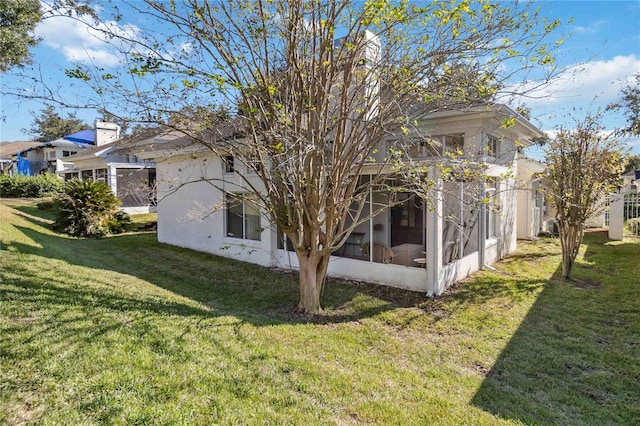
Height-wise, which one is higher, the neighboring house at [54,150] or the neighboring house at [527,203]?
the neighboring house at [54,150]

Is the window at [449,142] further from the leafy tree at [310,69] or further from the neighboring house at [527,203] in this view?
the neighboring house at [527,203]

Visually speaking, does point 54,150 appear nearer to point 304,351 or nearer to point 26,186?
point 26,186

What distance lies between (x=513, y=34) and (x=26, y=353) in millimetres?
8323

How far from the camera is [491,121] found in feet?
32.5

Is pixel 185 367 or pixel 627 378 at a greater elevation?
pixel 185 367

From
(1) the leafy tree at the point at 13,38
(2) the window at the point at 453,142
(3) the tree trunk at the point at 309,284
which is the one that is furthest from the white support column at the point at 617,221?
(1) the leafy tree at the point at 13,38

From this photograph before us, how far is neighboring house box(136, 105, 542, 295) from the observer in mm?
8828

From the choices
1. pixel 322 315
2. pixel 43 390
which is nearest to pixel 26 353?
pixel 43 390

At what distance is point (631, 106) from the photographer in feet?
52.1

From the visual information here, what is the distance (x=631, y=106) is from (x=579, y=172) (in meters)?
9.54

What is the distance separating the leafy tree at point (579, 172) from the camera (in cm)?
985

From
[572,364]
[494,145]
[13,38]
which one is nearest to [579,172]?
[494,145]

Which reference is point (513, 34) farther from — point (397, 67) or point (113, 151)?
point (113, 151)

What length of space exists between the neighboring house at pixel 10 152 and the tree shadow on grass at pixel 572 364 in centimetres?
4958
